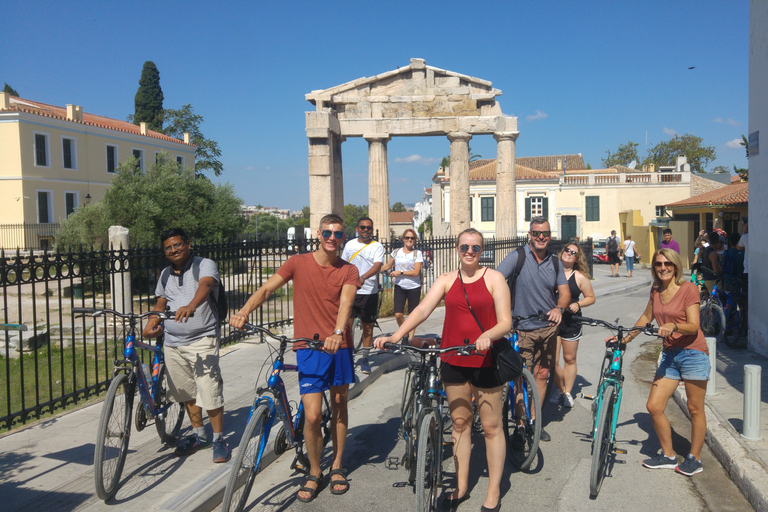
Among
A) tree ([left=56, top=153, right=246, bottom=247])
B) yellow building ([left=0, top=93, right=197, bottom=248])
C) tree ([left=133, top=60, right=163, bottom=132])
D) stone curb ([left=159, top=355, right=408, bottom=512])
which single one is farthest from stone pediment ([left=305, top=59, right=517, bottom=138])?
tree ([left=133, top=60, right=163, bottom=132])

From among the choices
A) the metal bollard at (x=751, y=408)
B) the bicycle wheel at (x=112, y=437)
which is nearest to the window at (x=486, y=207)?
the metal bollard at (x=751, y=408)

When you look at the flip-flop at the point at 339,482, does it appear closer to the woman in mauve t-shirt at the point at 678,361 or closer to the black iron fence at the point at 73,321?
the black iron fence at the point at 73,321

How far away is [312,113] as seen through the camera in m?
18.1

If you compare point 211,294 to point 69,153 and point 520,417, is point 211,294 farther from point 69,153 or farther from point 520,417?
point 69,153

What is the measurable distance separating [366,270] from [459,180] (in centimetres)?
1240

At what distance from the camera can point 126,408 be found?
4.28 metres

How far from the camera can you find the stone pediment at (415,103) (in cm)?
1919

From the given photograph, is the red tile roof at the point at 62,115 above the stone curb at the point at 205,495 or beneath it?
above

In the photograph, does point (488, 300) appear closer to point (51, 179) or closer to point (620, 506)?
point (620, 506)

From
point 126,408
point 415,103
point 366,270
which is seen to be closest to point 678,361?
point 366,270

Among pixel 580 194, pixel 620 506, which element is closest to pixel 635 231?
pixel 580 194

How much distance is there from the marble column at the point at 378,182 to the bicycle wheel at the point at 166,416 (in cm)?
1428

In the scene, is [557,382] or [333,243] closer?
[333,243]

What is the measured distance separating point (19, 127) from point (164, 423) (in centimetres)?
3563
